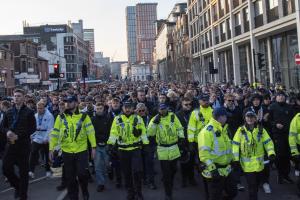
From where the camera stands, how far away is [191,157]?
30.7 feet

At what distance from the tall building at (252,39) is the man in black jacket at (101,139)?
15039 millimetres

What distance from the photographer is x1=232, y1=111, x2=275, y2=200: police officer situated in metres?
6.95

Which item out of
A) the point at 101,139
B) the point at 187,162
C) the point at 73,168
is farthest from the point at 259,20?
the point at 73,168

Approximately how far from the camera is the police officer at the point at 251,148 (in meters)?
6.95

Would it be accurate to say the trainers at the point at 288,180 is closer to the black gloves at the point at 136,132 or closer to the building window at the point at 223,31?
the black gloves at the point at 136,132

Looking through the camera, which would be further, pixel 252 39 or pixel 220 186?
pixel 252 39

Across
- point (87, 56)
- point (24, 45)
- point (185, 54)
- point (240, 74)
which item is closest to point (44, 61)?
point (24, 45)

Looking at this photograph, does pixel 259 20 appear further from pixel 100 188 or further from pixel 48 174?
pixel 100 188

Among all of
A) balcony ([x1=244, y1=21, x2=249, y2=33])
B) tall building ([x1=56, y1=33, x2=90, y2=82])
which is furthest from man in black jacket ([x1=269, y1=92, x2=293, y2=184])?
tall building ([x1=56, y1=33, x2=90, y2=82])

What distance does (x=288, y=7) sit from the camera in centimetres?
2802

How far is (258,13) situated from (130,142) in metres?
29.0

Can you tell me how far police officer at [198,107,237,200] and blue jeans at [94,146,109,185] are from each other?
12.2 feet

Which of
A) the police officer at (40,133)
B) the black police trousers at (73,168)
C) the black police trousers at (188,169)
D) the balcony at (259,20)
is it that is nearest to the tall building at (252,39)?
the balcony at (259,20)

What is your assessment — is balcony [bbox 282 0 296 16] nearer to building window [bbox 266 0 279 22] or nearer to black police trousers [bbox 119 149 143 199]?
building window [bbox 266 0 279 22]
